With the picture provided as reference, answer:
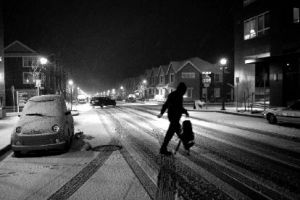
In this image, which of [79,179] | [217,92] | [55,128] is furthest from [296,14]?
[217,92]

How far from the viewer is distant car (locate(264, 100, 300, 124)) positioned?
43.8 ft

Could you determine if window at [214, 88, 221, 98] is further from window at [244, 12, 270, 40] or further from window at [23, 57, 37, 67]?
window at [23, 57, 37, 67]

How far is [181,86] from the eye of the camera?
7824 millimetres

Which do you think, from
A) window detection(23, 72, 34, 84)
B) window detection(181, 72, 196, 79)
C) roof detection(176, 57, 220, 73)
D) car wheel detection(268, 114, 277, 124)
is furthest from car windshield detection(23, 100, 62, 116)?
window detection(181, 72, 196, 79)

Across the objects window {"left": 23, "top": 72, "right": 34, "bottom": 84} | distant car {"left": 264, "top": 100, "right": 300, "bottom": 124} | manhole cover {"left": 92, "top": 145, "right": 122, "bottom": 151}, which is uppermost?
window {"left": 23, "top": 72, "right": 34, "bottom": 84}

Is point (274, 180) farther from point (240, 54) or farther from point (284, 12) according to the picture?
point (240, 54)

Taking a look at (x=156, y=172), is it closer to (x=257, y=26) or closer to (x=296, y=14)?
(x=296, y=14)

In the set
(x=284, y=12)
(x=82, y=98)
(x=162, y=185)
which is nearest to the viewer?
(x=162, y=185)

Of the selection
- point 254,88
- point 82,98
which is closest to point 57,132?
point 254,88

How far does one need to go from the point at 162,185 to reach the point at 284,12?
83.7 feet

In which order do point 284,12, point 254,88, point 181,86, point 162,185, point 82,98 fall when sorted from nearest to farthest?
1. point 162,185
2. point 181,86
3. point 284,12
4. point 254,88
5. point 82,98

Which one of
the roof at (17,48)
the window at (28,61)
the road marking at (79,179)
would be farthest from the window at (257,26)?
the roof at (17,48)

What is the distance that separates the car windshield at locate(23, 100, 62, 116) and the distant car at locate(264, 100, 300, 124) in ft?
36.0

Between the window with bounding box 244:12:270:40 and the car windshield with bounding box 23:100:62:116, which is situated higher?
the window with bounding box 244:12:270:40
